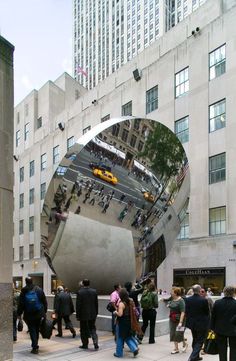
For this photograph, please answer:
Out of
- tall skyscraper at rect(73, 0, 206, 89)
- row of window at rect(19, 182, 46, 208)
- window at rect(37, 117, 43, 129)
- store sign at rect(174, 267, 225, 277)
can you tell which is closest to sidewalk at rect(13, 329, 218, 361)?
store sign at rect(174, 267, 225, 277)

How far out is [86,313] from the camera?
9.52 m

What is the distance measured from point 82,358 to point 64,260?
11.6ft

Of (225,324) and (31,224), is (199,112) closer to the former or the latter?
(225,324)

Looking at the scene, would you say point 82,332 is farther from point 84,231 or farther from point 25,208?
point 25,208

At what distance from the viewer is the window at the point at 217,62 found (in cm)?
2883

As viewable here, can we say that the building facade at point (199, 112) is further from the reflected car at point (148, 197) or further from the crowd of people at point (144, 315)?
the crowd of people at point (144, 315)

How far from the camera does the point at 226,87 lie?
28.2 meters

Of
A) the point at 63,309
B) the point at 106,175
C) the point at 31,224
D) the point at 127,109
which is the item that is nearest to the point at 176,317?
the point at 63,309

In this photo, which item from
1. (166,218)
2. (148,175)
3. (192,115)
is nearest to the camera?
(148,175)

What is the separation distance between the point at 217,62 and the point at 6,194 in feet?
79.8

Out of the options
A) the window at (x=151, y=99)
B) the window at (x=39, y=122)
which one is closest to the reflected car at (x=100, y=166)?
the window at (x=151, y=99)

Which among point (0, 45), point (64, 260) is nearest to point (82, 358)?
point (64, 260)

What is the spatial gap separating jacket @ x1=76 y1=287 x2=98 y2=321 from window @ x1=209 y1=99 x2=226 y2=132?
67.9 feet

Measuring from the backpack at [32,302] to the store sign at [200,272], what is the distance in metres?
19.6
